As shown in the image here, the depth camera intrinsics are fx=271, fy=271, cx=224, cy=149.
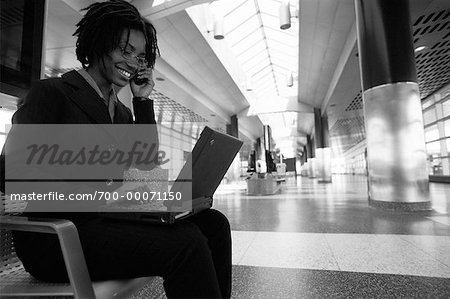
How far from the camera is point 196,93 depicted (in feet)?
44.8

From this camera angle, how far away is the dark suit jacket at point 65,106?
0.95 m

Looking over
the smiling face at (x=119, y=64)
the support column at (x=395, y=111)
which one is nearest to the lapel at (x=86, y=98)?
the smiling face at (x=119, y=64)

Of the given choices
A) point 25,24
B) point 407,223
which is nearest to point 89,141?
point 25,24

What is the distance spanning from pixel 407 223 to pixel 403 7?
3.81m

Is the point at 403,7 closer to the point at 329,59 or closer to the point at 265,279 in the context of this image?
the point at 265,279

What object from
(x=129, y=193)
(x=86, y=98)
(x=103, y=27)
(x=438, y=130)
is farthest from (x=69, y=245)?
(x=438, y=130)

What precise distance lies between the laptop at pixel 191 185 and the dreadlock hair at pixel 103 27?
26.9 inches

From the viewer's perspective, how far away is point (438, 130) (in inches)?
557

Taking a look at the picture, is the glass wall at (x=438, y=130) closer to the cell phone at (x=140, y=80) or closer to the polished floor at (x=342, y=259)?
the polished floor at (x=342, y=259)

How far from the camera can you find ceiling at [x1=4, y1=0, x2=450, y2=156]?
706 centimetres

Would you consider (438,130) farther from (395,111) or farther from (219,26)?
(219,26)

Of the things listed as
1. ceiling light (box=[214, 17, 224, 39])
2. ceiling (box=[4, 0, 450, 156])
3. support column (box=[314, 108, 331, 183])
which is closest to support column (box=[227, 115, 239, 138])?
ceiling (box=[4, 0, 450, 156])

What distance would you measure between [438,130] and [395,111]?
A: 12.4 meters

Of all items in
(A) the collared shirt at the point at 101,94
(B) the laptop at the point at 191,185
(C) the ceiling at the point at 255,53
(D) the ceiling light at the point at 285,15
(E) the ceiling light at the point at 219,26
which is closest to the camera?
(B) the laptop at the point at 191,185
